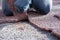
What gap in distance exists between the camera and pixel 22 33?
837 mm

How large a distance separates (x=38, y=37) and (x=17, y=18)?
35 cm

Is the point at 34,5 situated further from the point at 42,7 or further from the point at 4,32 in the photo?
the point at 4,32

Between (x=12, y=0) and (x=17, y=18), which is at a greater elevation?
(x=12, y=0)

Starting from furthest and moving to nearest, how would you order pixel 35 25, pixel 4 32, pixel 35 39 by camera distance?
pixel 35 25, pixel 4 32, pixel 35 39

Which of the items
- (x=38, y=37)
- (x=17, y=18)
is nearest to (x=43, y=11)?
(x=17, y=18)

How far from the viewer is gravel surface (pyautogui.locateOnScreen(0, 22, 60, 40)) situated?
782mm

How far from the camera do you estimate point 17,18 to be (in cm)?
110

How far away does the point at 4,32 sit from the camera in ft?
2.82

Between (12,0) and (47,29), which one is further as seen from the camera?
(12,0)

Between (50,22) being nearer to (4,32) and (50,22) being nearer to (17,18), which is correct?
(17,18)

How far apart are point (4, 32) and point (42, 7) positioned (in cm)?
57

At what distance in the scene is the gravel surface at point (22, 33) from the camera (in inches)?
30.8

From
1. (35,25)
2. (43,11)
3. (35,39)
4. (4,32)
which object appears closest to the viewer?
(35,39)

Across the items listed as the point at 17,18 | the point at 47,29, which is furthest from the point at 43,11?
the point at 47,29
